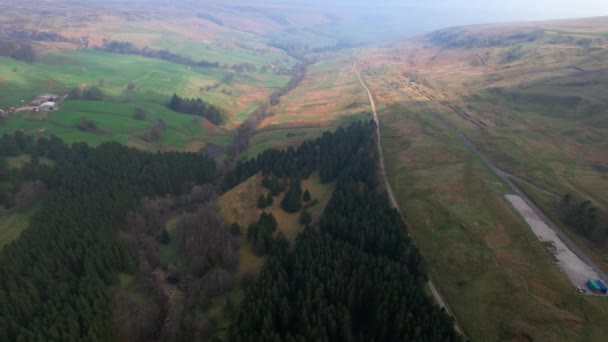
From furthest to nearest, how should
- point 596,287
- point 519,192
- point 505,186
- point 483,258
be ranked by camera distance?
point 505,186, point 519,192, point 483,258, point 596,287

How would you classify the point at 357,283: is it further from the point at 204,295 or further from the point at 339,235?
the point at 204,295

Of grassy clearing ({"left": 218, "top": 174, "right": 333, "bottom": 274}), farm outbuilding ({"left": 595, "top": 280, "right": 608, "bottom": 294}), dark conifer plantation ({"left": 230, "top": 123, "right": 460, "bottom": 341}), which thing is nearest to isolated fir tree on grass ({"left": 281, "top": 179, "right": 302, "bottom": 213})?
grassy clearing ({"left": 218, "top": 174, "right": 333, "bottom": 274})

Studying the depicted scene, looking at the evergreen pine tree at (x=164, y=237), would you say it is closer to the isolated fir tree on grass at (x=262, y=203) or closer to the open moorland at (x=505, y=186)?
the isolated fir tree on grass at (x=262, y=203)

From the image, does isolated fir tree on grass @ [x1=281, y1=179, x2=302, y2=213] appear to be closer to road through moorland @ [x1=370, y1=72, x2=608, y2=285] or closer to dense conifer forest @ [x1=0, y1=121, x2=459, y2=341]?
dense conifer forest @ [x1=0, y1=121, x2=459, y2=341]

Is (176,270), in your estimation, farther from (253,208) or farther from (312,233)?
(312,233)

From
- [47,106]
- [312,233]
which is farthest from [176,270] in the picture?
[47,106]

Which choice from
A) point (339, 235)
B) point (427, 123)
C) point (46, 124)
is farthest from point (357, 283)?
point (46, 124)
